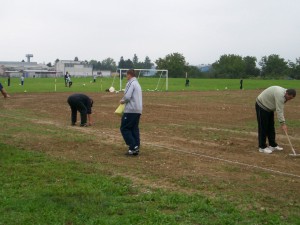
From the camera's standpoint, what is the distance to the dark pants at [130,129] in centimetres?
870

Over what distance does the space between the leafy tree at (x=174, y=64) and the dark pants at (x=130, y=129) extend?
10176 cm

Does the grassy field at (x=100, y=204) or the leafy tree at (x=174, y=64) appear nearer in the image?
the grassy field at (x=100, y=204)

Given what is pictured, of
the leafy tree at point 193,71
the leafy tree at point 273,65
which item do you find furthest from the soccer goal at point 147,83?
the leafy tree at point 273,65

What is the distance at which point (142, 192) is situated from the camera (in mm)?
6066

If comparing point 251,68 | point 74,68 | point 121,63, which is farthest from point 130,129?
point 74,68

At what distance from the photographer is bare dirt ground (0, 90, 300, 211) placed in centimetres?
639

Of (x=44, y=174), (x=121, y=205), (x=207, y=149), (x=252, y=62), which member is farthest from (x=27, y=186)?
(x=252, y=62)

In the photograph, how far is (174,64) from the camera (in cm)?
11644

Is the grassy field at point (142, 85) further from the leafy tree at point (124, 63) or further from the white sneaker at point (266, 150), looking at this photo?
the leafy tree at point (124, 63)

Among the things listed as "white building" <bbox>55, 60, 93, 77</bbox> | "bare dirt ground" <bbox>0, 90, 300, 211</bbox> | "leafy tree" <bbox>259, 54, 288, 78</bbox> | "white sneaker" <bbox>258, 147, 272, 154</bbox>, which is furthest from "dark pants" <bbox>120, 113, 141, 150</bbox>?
"white building" <bbox>55, 60, 93, 77</bbox>

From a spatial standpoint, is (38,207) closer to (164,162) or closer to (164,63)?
(164,162)

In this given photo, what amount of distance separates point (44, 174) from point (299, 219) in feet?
13.0

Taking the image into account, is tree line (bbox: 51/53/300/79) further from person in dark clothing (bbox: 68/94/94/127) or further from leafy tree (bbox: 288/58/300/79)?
person in dark clothing (bbox: 68/94/94/127)

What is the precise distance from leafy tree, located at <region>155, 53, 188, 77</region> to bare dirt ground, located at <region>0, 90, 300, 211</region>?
96.5 meters
